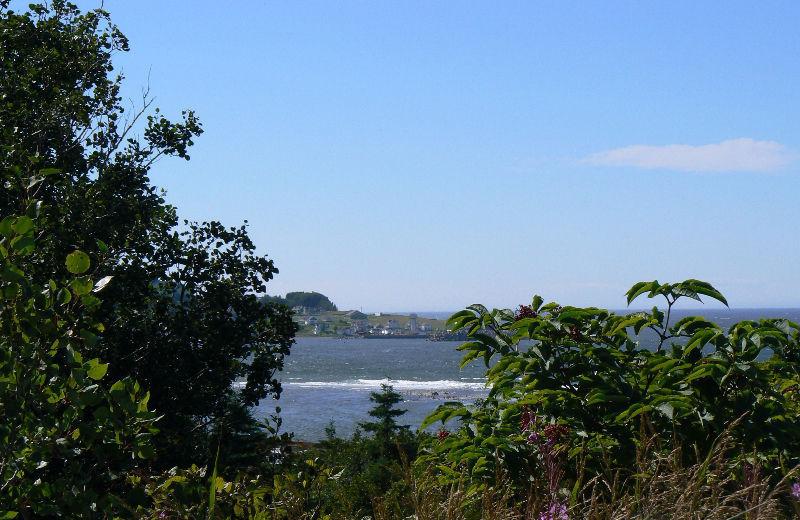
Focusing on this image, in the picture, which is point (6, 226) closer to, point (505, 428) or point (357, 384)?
point (505, 428)

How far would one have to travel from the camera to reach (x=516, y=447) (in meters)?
3.82

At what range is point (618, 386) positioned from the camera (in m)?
4.04

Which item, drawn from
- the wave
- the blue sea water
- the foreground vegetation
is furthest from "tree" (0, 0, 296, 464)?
the wave

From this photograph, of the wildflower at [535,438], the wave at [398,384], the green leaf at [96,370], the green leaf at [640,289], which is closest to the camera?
the green leaf at [96,370]

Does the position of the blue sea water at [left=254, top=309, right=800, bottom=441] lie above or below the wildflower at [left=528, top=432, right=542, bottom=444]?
below

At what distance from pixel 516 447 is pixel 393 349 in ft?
590

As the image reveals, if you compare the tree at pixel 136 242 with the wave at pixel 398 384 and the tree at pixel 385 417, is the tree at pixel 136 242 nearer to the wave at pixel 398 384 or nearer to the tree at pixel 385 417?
the tree at pixel 385 417

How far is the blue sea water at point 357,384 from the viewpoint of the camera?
66.9m

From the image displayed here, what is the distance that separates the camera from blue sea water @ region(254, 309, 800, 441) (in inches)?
2635

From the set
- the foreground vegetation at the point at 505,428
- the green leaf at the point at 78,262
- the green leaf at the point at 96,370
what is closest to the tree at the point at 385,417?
the foreground vegetation at the point at 505,428

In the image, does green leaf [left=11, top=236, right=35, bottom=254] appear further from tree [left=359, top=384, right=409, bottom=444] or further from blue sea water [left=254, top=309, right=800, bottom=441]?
blue sea water [left=254, top=309, right=800, bottom=441]

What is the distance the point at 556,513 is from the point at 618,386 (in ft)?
4.39

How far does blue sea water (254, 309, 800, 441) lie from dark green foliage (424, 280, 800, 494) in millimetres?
35672

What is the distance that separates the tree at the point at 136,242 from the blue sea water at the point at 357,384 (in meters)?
28.0
